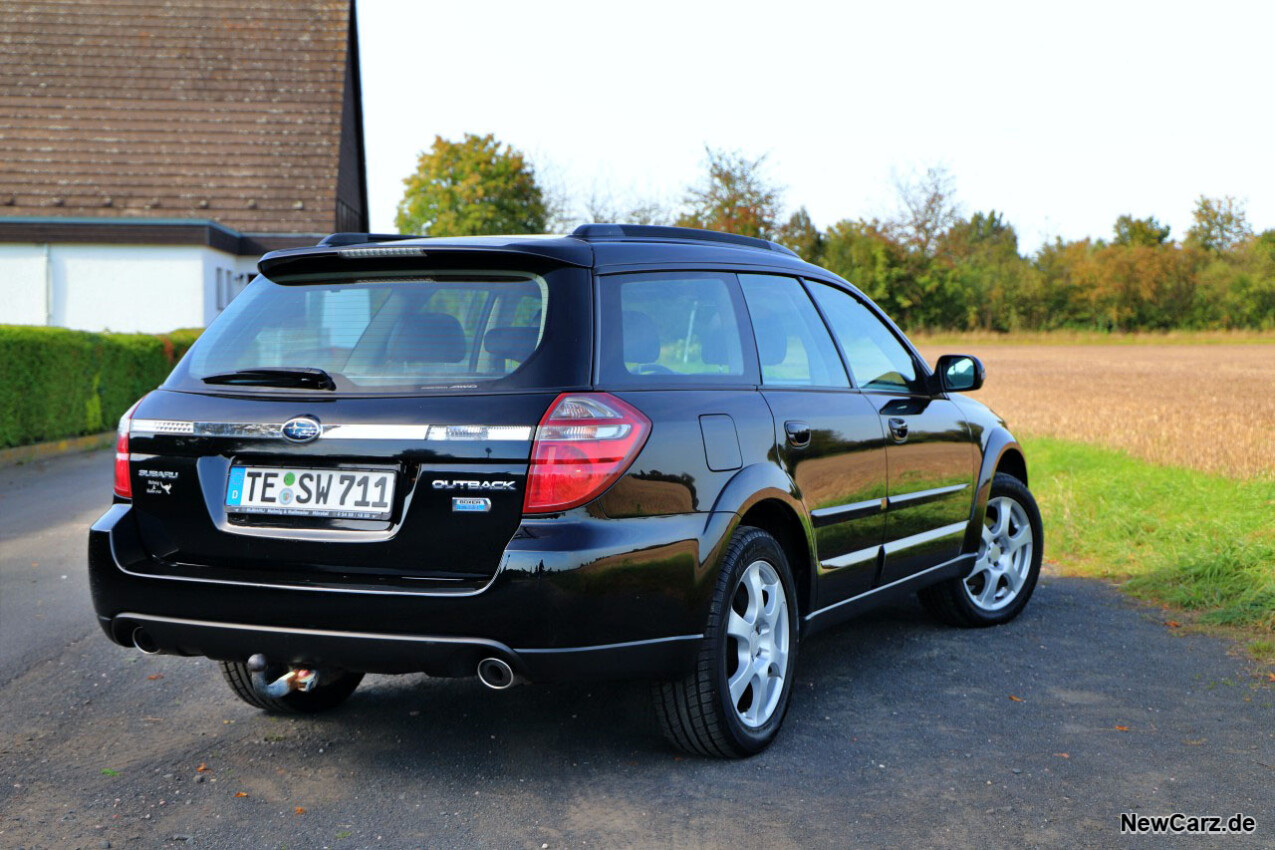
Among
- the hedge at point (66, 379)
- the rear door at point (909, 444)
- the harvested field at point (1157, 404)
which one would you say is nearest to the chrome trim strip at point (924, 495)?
the rear door at point (909, 444)

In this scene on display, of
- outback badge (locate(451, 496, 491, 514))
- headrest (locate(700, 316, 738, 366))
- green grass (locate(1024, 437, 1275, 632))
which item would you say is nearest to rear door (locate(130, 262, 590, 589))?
outback badge (locate(451, 496, 491, 514))

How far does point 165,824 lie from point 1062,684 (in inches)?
137

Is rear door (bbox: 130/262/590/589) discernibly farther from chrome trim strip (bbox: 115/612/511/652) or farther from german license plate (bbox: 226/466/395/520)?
chrome trim strip (bbox: 115/612/511/652)

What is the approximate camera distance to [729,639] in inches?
178

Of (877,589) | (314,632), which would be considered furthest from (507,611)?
(877,589)

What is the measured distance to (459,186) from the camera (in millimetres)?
65062

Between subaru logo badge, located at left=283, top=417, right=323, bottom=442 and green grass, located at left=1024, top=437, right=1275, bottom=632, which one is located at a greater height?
subaru logo badge, located at left=283, top=417, right=323, bottom=442

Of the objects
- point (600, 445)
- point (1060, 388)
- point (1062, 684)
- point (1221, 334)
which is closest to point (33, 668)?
point (600, 445)

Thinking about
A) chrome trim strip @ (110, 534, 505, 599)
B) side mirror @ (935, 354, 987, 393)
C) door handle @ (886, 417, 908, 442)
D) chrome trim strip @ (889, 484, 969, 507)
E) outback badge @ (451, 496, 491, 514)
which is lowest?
chrome trim strip @ (110, 534, 505, 599)

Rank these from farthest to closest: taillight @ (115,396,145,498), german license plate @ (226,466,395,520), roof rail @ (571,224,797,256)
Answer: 1. roof rail @ (571,224,797,256)
2. taillight @ (115,396,145,498)
3. german license plate @ (226,466,395,520)

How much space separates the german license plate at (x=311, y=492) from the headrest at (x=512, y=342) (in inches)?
19.2

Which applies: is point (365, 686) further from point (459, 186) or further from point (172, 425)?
point (459, 186)

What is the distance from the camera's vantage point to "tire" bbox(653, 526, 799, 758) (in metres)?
4.32

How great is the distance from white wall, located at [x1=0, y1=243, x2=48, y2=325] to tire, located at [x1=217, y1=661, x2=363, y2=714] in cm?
2933
